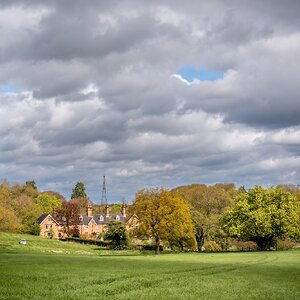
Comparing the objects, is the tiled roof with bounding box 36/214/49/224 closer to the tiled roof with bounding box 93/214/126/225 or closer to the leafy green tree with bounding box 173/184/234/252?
the tiled roof with bounding box 93/214/126/225

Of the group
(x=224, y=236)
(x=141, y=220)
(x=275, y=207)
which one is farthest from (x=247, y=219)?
(x=141, y=220)

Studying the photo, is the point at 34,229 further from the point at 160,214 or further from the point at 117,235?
the point at 160,214

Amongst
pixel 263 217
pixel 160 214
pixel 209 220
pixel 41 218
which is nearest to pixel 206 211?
pixel 209 220

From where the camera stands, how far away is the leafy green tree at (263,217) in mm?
93938

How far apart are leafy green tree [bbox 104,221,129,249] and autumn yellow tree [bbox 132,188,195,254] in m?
25.4

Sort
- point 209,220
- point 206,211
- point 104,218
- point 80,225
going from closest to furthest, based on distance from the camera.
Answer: point 209,220 < point 206,211 < point 80,225 < point 104,218

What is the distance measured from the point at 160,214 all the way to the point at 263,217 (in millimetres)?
24484

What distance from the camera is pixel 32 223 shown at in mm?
145125

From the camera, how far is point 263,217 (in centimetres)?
9344

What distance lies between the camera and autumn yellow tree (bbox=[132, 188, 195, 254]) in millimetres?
80250

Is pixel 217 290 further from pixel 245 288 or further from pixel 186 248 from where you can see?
pixel 186 248

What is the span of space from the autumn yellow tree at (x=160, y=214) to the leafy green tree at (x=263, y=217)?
1808 centimetres

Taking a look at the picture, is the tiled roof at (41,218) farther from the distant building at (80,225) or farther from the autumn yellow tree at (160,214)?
the autumn yellow tree at (160,214)

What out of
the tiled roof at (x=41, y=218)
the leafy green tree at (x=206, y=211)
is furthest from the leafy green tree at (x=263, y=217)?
the tiled roof at (x=41, y=218)
